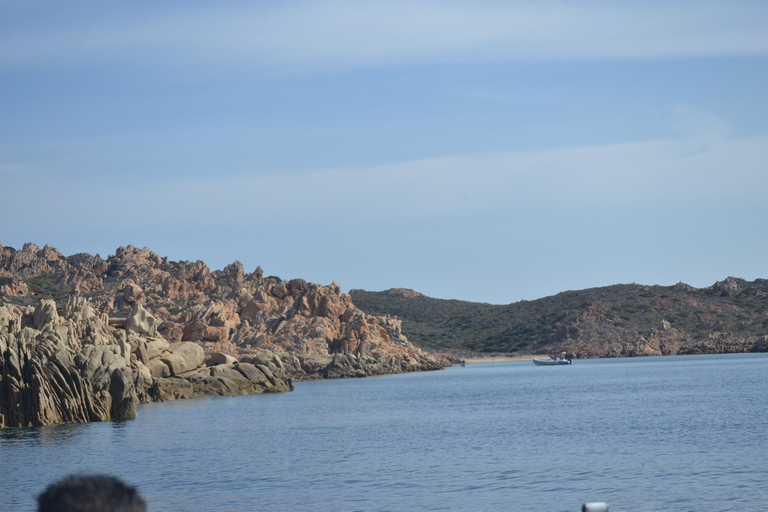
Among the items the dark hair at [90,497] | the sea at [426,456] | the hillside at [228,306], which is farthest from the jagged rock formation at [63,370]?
the dark hair at [90,497]

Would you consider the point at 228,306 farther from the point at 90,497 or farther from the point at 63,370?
the point at 90,497

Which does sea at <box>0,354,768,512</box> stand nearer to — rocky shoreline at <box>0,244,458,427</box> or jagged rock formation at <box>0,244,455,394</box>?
rocky shoreline at <box>0,244,458,427</box>

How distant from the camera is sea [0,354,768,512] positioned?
2702cm

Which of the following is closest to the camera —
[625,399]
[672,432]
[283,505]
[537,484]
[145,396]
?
[283,505]

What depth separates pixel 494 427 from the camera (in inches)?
1960

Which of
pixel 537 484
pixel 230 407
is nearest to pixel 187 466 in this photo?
pixel 537 484

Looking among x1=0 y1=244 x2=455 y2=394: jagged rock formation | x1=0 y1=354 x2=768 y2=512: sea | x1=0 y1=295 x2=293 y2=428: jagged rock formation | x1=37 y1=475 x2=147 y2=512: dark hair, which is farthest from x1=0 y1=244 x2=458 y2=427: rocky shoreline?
x1=37 y1=475 x2=147 y2=512: dark hair

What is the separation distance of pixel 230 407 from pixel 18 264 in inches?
4540

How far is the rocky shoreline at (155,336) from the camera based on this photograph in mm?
53344

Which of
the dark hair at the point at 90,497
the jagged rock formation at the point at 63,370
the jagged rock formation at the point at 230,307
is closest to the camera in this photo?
the dark hair at the point at 90,497

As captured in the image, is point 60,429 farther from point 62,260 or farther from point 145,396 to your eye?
point 62,260

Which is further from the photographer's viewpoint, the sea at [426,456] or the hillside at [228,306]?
the hillside at [228,306]

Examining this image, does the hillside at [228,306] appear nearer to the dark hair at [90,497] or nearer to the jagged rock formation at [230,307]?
the jagged rock formation at [230,307]

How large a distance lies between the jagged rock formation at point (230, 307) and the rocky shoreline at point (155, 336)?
257mm
